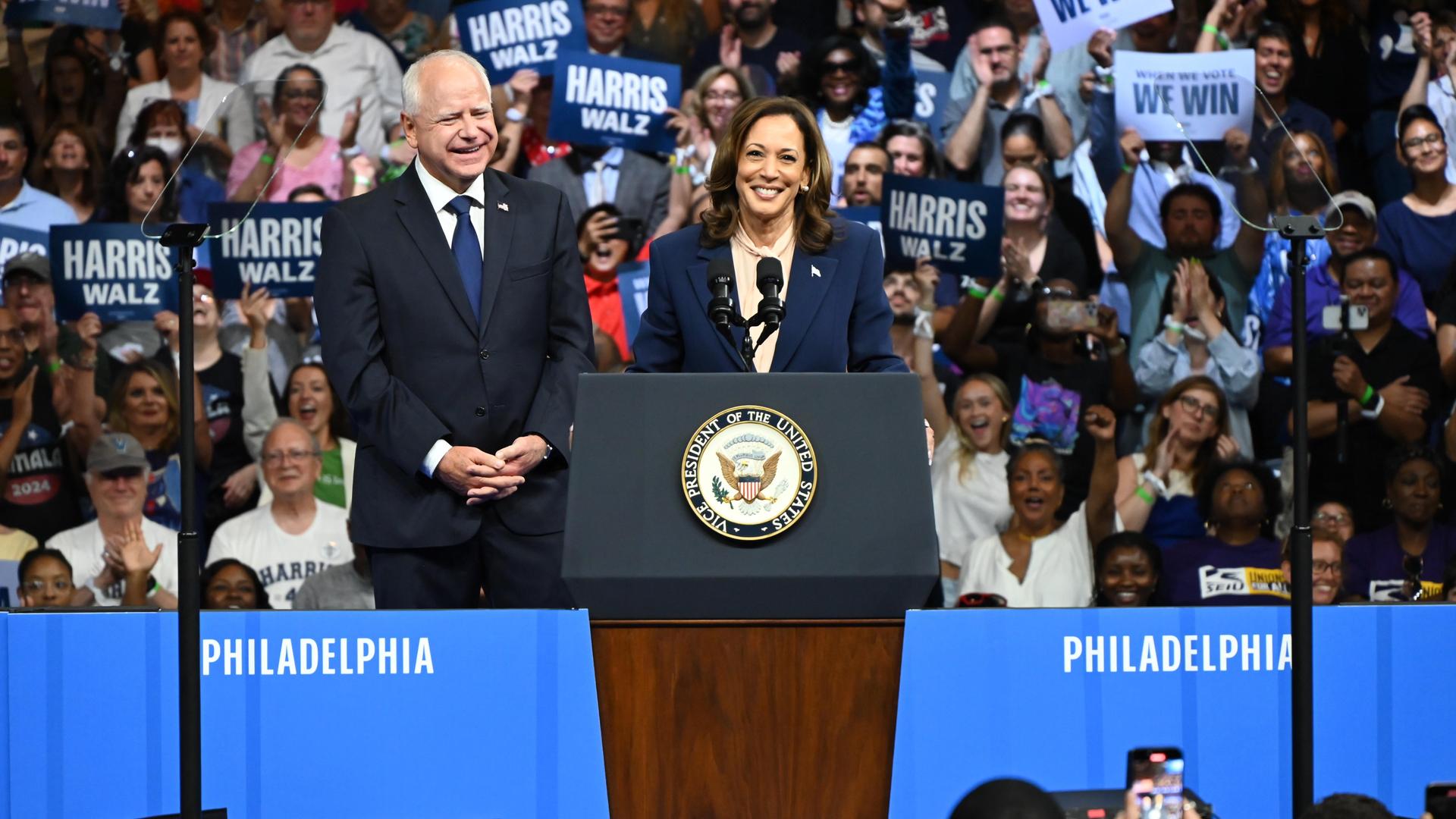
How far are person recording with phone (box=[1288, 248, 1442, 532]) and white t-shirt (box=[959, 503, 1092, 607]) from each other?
0.80 metres

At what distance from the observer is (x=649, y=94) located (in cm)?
527

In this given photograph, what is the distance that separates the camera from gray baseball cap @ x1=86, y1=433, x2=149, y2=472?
5.14m

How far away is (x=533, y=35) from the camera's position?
532cm

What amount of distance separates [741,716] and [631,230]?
11.0ft

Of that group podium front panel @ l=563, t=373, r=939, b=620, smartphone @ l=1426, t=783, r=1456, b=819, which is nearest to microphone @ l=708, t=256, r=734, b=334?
podium front panel @ l=563, t=373, r=939, b=620

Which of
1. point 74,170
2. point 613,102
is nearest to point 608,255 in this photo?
point 613,102

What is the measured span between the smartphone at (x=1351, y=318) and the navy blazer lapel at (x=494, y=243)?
10.8 feet

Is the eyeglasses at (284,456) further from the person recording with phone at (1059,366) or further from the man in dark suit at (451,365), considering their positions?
the man in dark suit at (451,365)

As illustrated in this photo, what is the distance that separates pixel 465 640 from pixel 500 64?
3352 mm

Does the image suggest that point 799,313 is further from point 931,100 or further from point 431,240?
point 931,100

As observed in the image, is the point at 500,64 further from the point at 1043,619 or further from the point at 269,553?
the point at 1043,619

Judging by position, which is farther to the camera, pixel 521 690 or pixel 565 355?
pixel 565 355

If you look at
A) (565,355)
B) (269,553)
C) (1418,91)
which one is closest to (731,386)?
(565,355)

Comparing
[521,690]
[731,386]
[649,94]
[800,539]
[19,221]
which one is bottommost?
[521,690]
